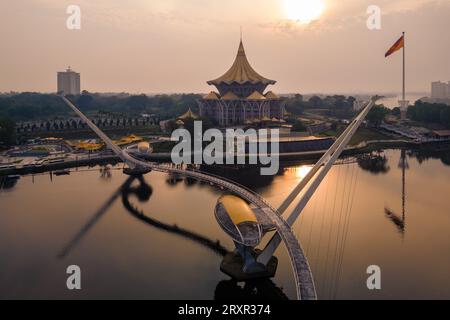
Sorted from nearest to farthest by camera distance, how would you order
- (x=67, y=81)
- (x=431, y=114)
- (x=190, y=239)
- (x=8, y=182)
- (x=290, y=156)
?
1. (x=190, y=239)
2. (x=8, y=182)
3. (x=290, y=156)
4. (x=431, y=114)
5. (x=67, y=81)

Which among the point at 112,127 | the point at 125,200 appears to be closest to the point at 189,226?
the point at 125,200

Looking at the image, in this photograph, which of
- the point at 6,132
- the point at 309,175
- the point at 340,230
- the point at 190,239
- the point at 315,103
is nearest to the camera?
the point at 309,175

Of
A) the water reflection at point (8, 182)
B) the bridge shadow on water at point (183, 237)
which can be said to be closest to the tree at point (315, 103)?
the bridge shadow on water at point (183, 237)

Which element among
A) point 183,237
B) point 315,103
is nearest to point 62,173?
point 183,237

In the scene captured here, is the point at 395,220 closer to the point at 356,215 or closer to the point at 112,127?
the point at 356,215

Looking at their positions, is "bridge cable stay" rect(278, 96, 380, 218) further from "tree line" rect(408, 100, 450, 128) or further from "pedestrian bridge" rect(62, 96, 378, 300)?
"tree line" rect(408, 100, 450, 128)

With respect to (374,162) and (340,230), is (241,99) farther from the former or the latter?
(340,230)
